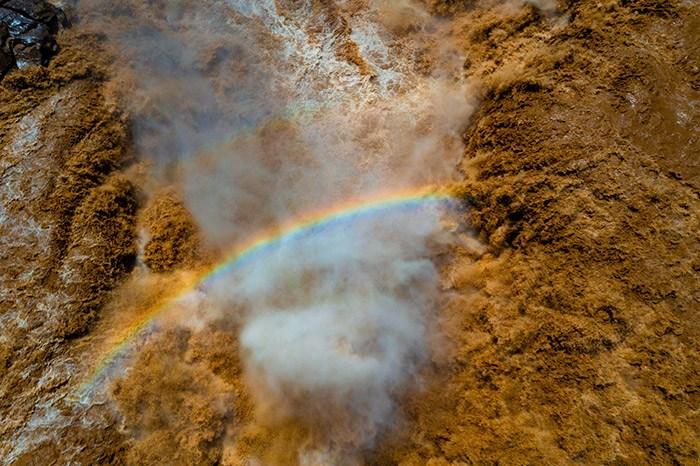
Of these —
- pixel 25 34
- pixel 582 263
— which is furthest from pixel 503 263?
pixel 25 34

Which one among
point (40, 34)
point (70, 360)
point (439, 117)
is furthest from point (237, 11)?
point (70, 360)

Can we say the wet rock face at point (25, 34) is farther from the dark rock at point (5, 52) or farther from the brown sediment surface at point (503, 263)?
the brown sediment surface at point (503, 263)

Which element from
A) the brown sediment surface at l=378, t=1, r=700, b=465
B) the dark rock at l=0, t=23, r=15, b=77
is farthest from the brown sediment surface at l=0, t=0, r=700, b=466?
the dark rock at l=0, t=23, r=15, b=77

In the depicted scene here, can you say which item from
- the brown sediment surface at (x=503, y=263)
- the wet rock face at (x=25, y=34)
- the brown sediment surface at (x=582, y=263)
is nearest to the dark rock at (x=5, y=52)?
the wet rock face at (x=25, y=34)

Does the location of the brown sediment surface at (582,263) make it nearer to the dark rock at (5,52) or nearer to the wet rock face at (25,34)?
the wet rock face at (25,34)

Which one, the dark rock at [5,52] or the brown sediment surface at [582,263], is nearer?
the brown sediment surface at [582,263]
